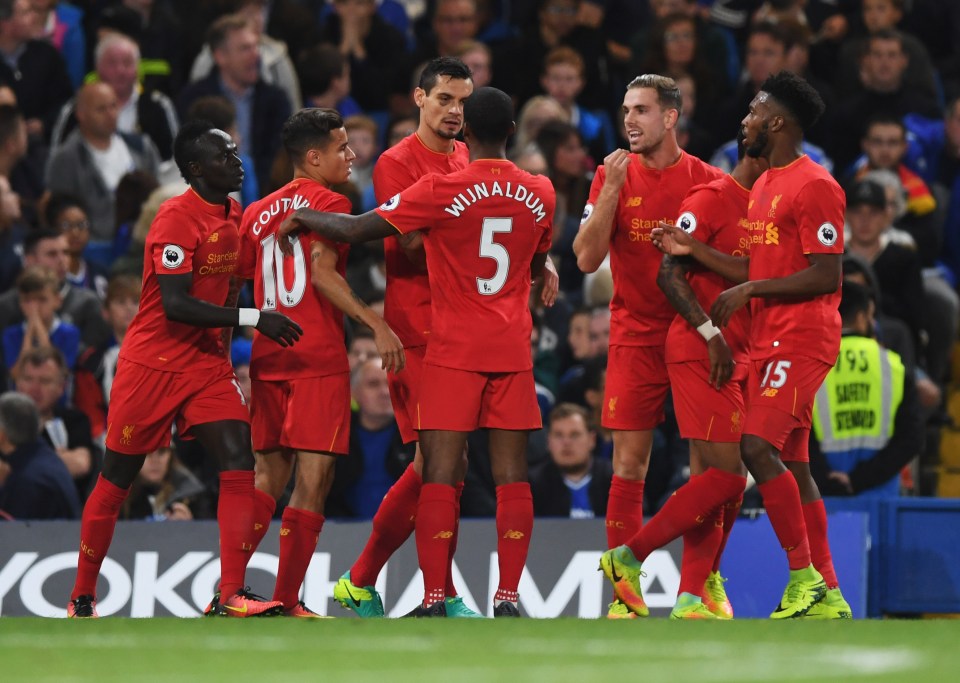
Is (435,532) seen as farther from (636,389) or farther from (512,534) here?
(636,389)

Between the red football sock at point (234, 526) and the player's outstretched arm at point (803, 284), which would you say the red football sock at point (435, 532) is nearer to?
the red football sock at point (234, 526)

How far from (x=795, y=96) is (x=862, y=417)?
3.01m

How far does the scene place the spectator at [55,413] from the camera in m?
12.1

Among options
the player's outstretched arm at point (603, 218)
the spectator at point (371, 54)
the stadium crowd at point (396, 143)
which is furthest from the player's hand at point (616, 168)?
the spectator at point (371, 54)

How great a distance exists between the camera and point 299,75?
15.5m

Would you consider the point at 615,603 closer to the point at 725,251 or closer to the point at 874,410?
the point at 725,251

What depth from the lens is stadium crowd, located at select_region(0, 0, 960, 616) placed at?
464 inches

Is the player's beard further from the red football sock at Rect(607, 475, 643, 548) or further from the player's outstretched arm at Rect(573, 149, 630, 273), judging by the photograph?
the red football sock at Rect(607, 475, 643, 548)

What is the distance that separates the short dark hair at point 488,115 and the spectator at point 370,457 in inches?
142

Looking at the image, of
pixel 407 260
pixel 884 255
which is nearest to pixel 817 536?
pixel 407 260

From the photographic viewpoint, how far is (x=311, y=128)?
897 centimetres

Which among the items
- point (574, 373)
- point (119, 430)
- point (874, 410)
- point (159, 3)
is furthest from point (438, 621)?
point (159, 3)

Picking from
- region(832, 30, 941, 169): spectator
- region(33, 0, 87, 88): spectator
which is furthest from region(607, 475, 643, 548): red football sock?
region(33, 0, 87, 88): spectator

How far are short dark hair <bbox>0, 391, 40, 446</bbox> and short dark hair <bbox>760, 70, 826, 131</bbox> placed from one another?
4923 mm
